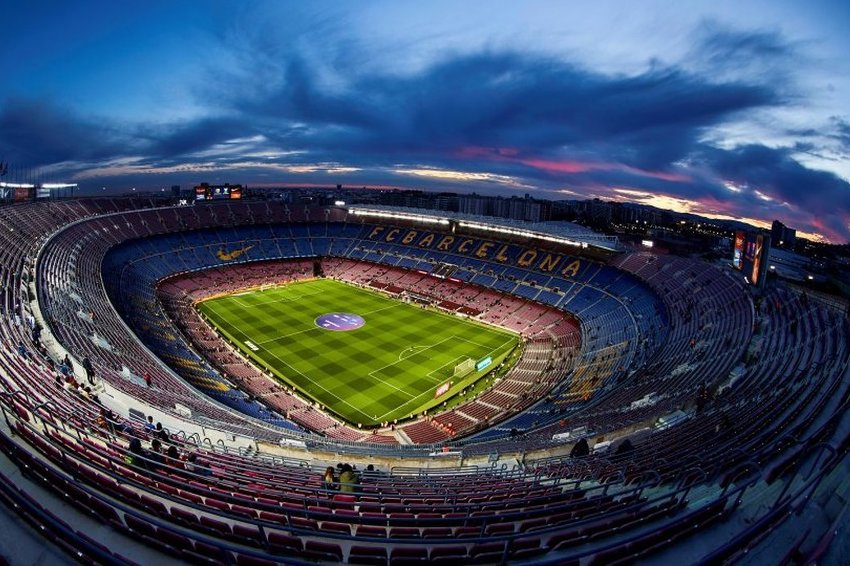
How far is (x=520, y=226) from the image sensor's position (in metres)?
61.0

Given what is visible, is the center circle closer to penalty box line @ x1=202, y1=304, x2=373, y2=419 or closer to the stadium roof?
penalty box line @ x1=202, y1=304, x2=373, y2=419

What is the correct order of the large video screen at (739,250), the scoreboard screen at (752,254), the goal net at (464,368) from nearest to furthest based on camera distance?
the scoreboard screen at (752,254), the large video screen at (739,250), the goal net at (464,368)

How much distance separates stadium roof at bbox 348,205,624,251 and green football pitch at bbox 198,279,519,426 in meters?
16.8

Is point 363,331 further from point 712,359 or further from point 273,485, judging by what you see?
point 273,485

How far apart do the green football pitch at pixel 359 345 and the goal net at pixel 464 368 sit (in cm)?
47

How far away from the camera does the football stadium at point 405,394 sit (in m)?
6.93

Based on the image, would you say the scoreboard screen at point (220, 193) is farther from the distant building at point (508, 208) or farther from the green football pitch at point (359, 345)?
the distant building at point (508, 208)

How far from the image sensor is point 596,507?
337 inches

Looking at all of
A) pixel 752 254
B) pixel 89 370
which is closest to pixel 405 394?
pixel 89 370

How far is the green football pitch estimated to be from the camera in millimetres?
33750

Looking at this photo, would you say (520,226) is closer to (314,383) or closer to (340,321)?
(340,321)

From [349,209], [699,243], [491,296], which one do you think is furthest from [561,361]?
[349,209]

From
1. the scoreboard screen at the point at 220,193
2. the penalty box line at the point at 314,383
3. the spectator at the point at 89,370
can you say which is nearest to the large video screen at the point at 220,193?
the scoreboard screen at the point at 220,193

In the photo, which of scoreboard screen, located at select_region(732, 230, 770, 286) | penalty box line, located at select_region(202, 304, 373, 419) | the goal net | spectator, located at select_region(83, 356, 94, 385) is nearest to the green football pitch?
penalty box line, located at select_region(202, 304, 373, 419)
